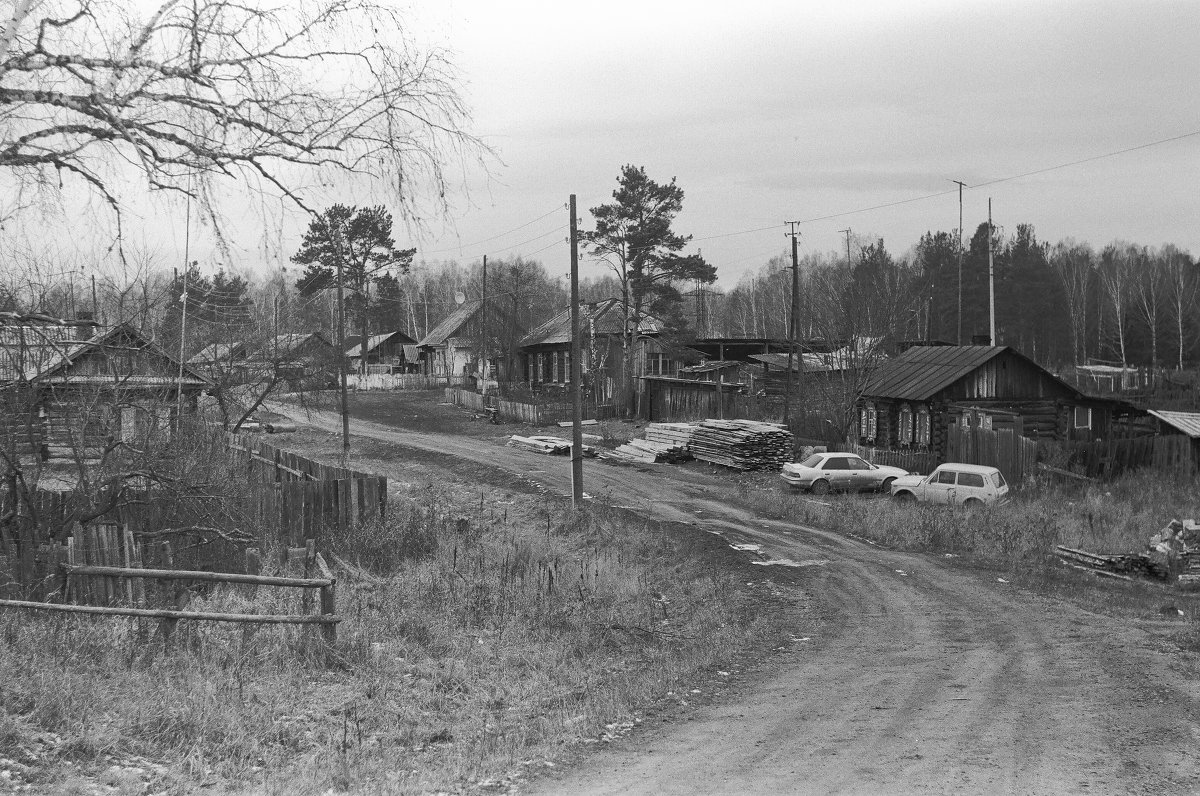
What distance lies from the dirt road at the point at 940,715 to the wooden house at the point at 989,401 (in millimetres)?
18800

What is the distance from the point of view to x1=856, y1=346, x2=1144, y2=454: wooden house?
34.5m

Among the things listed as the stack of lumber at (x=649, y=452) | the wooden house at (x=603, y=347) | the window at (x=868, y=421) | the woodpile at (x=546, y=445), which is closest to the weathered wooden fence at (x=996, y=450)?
the window at (x=868, y=421)

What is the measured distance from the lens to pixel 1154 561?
64.2ft

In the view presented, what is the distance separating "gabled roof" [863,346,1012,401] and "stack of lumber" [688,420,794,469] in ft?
14.8

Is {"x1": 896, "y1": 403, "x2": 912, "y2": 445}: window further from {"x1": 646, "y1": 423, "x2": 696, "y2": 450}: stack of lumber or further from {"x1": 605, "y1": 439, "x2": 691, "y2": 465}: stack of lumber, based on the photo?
{"x1": 605, "y1": 439, "x2": 691, "y2": 465}: stack of lumber

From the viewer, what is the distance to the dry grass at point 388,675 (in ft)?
24.1

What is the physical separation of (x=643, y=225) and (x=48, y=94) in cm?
4927

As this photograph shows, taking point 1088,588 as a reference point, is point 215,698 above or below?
above

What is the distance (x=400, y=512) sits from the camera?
21906 millimetres

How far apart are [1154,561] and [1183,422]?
1492cm

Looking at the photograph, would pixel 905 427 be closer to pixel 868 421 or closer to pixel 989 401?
pixel 868 421

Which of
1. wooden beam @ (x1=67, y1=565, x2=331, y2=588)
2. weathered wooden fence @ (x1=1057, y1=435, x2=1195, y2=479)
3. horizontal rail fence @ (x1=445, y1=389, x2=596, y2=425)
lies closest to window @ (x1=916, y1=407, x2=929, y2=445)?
weathered wooden fence @ (x1=1057, y1=435, x2=1195, y2=479)

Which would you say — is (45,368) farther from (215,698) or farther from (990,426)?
(990,426)

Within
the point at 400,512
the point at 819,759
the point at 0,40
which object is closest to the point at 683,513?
the point at 400,512
